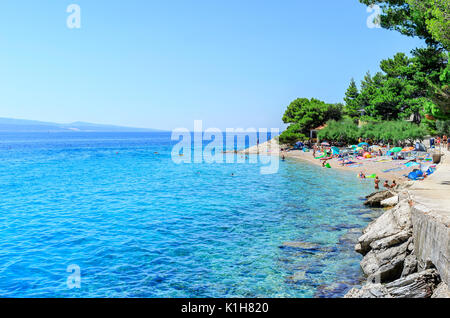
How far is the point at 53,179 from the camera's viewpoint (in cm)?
4759

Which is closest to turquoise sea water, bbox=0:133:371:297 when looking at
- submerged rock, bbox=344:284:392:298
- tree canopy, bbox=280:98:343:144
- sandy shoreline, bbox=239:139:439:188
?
submerged rock, bbox=344:284:392:298

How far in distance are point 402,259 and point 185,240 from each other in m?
11.0

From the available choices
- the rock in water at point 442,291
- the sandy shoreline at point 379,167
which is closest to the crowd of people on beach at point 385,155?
the sandy shoreline at point 379,167

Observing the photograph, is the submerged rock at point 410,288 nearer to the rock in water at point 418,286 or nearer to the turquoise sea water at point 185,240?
the rock in water at point 418,286

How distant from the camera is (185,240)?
19406mm

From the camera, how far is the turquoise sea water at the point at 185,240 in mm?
13734

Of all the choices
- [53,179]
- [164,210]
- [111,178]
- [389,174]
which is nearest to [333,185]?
[389,174]

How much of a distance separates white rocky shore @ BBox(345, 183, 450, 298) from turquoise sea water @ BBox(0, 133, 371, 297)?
1.14 metres

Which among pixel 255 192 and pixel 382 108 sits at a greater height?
pixel 382 108

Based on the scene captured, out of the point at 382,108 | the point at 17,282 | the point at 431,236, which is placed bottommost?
the point at 17,282

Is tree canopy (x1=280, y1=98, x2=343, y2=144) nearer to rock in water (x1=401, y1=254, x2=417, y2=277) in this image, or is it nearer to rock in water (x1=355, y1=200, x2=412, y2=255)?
rock in water (x1=355, y1=200, x2=412, y2=255)

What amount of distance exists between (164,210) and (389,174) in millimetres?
26206

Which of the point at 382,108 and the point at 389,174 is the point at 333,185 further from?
the point at 382,108
